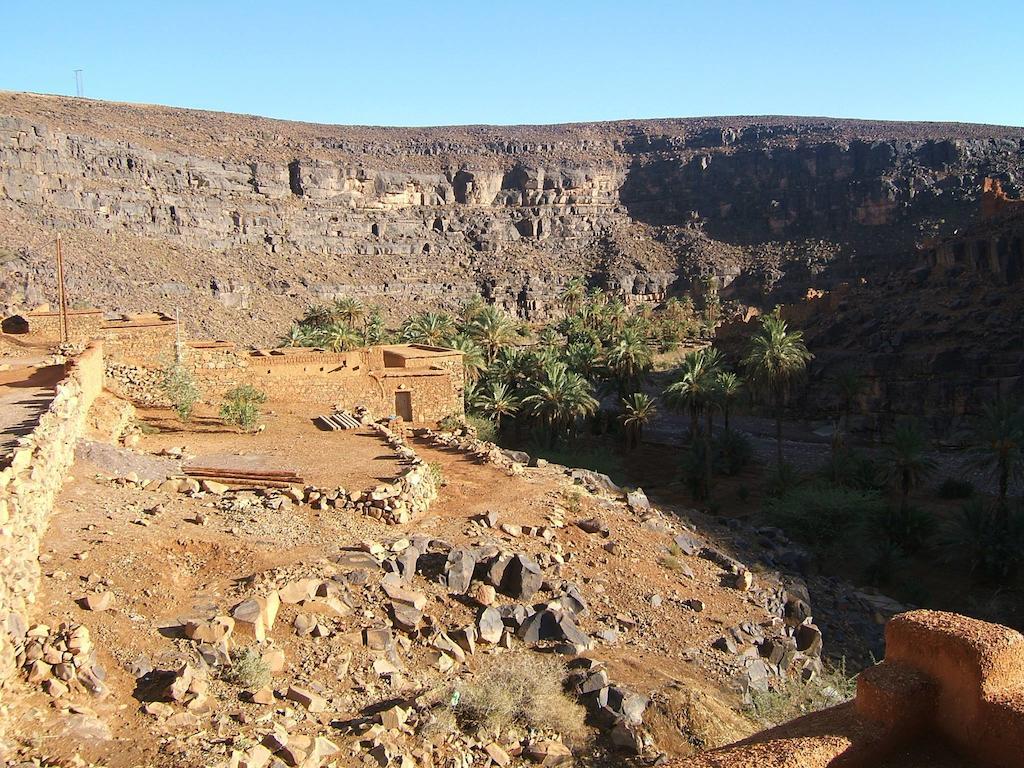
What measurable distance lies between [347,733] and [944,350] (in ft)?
131

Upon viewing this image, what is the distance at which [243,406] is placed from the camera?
19.9 m

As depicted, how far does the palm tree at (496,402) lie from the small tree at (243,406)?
9731 millimetres

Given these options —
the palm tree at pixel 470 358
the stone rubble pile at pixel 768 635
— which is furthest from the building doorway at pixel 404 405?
the palm tree at pixel 470 358

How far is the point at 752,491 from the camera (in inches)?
1219

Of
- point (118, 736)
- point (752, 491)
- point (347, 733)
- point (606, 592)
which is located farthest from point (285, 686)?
point (752, 491)

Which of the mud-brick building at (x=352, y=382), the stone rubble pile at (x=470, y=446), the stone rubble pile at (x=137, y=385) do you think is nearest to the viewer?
the stone rubble pile at (x=470, y=446)

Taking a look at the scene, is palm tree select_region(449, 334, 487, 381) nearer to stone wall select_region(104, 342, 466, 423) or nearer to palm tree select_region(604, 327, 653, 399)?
palm tree select_region(604, 327, 653, 399)

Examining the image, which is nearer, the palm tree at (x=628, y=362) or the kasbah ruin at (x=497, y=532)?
the kasbah ruin at (x=497, y=532)

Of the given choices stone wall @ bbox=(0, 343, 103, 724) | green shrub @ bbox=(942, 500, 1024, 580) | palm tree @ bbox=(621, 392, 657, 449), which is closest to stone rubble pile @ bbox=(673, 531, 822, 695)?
stone wall @ bbox=(0, 343, 103, 724)

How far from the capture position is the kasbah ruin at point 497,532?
760 cm

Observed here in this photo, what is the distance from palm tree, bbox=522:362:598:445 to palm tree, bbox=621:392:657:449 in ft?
7.79

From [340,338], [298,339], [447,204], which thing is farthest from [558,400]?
[447,204]

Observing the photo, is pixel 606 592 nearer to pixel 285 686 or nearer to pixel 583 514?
pixel 583 514

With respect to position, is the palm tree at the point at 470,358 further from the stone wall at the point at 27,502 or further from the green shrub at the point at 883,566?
the stone wall at the point at 27,502
